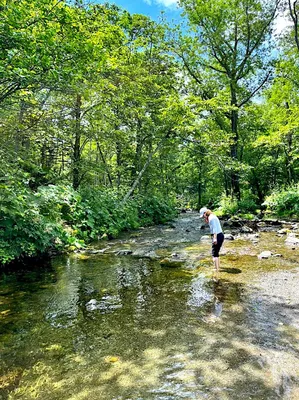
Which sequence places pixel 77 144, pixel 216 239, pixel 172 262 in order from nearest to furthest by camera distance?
pixel 216 239
pixel 172 262
pixel 77 144

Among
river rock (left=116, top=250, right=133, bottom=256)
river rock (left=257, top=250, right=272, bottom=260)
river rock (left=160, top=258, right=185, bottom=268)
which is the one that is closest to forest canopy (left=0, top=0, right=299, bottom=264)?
river rock (left=116, top=250, right=133, bottom=256)

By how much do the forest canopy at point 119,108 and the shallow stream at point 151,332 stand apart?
2470mm

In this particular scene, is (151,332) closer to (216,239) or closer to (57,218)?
(216,239)

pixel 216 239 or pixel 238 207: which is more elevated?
pixel 216 239

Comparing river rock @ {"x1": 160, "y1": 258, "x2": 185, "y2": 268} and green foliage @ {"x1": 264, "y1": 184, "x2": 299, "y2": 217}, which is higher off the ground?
green foliage @ {"x1": 264, "y1": 184, "x2": 299, "y2": 217}

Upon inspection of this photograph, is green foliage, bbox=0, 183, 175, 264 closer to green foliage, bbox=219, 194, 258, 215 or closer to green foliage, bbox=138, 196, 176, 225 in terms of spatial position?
green foliage, bbox=138, 196, 176, 225

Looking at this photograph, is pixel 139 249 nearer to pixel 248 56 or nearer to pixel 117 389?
pixel 117 389

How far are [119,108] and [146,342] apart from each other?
631 inches

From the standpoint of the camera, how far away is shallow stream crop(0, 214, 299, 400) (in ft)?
10.4

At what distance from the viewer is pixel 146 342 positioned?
4148 millimetres

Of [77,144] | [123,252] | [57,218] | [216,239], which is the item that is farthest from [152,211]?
[216,239]

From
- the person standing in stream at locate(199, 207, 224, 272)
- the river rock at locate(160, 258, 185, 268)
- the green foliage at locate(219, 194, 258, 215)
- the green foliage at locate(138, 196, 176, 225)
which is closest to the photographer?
the person standing in stream at locate(199, 207, 224, 272)

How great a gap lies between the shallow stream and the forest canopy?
247cm

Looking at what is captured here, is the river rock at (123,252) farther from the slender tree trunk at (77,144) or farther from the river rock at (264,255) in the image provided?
the slender tree trunk at (77,144)
